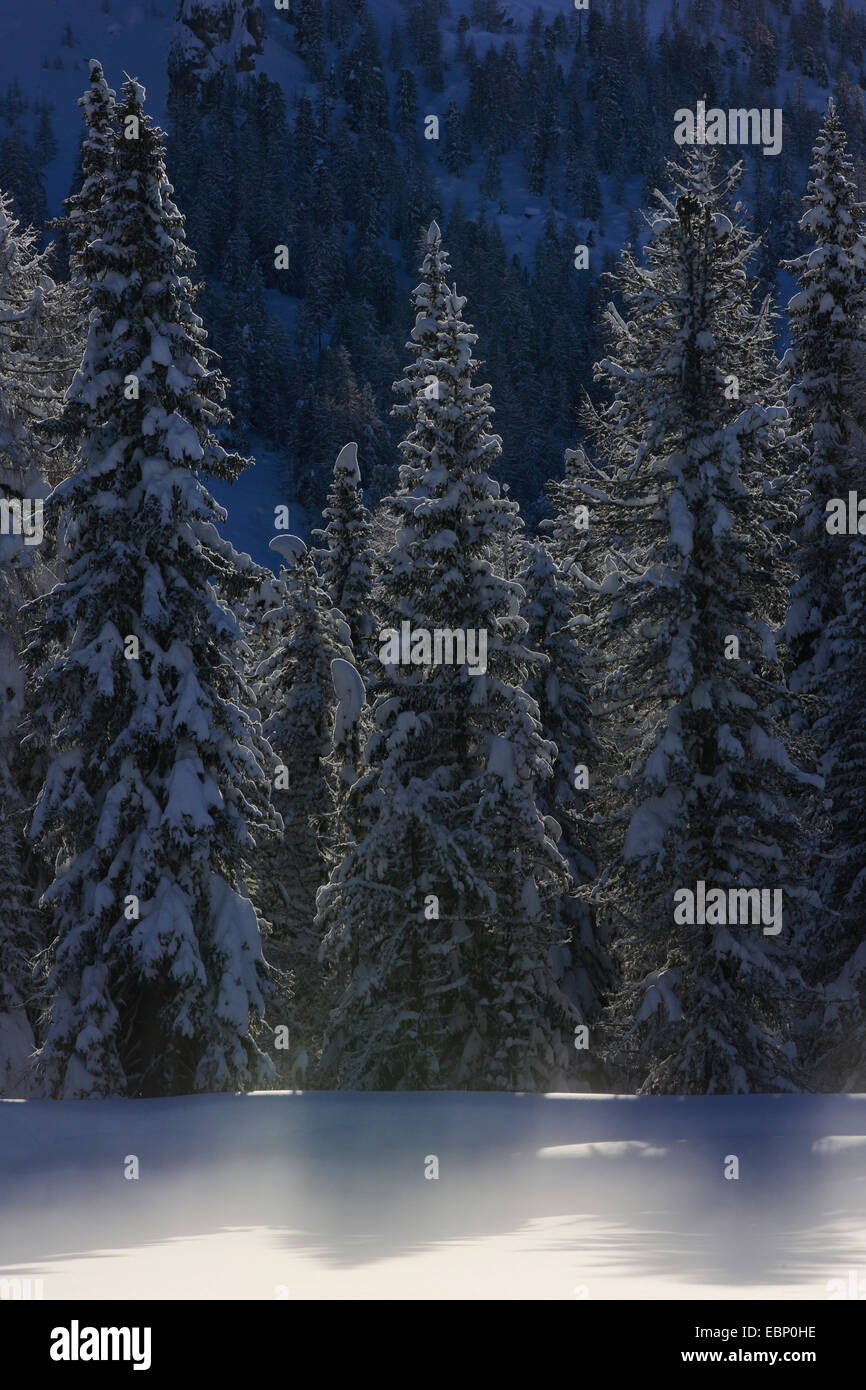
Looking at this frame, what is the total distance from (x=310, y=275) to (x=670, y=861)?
6618 inches

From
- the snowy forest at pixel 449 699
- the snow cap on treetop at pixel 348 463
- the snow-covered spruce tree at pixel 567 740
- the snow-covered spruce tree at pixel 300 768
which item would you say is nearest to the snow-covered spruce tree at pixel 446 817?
the snowy forest at pixel 449 699

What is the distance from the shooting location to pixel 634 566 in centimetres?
2216

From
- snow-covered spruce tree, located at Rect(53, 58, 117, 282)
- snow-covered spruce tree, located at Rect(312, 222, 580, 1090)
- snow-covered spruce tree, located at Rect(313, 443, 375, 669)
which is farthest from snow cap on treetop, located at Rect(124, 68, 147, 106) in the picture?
snow-covered spruce tree, located at Rect(313, 443, 375, 669)

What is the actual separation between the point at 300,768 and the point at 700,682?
45.6 ft

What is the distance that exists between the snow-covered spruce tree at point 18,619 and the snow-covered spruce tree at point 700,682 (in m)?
8.58

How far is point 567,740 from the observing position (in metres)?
31.3

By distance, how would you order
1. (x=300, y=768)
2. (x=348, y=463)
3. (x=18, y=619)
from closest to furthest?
(x=18, y=619) → (x=348, y=463) → (x=300, y=768)

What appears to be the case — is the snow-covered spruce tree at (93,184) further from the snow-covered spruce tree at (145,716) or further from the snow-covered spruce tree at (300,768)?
the snow-covered spruce tree at (300,768)

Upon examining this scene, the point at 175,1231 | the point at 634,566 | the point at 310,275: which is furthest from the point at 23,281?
the point at 310,275

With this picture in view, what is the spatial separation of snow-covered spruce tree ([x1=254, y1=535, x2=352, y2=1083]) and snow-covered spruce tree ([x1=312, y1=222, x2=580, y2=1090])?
591cm

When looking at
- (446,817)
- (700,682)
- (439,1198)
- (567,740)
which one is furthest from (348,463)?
(439,1198)

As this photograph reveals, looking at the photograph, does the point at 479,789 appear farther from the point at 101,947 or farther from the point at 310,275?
the point at 310,275

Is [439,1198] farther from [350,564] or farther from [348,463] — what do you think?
[350,564]

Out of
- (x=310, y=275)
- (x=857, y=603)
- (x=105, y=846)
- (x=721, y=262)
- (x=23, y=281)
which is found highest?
(x=310, y=275)
